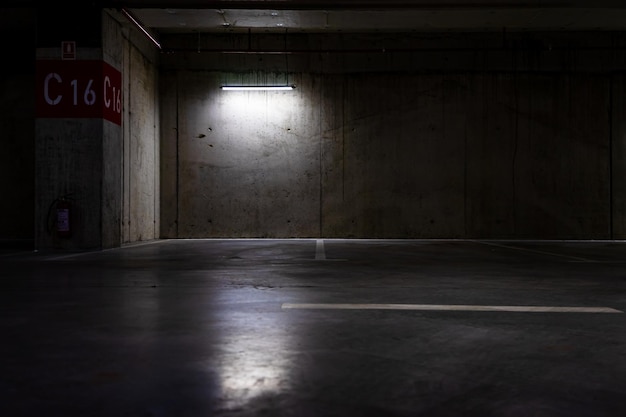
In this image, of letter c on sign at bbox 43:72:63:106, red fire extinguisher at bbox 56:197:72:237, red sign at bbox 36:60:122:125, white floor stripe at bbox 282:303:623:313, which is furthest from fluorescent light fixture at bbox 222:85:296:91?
white floor stripe at bbox 282:303:623:313

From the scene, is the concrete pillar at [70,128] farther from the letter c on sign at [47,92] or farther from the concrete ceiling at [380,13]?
the concrete ceiling at [380,13]

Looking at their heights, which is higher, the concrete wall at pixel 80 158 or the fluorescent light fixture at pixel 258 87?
the fluorescent light fixture at pixel 258 87

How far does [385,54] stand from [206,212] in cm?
636

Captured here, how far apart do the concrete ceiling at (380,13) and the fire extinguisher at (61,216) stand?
384cm

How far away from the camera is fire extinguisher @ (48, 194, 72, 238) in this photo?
9.81m

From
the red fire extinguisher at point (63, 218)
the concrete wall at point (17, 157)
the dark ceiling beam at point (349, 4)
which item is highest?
the dark ceiling beam at point (349, 4)

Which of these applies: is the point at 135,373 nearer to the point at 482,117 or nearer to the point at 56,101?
the point at 56,101

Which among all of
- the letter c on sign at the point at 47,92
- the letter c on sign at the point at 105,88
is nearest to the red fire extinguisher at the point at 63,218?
the letter c on sign at the point at 47,92

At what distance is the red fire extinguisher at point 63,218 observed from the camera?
32.2 feet

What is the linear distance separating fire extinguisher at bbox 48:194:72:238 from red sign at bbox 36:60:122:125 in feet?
5.08

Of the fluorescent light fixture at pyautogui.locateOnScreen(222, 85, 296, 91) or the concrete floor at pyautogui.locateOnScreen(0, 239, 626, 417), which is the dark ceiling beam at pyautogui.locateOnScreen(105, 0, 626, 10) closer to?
the fluorescent light fixture at pyautogui.locateOnScreen(222, 85, 296, 91)

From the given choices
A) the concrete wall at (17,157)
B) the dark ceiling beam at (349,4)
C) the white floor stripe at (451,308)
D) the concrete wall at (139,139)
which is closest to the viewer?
the white floor stripe at (451,308)

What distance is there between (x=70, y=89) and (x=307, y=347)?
872 cm

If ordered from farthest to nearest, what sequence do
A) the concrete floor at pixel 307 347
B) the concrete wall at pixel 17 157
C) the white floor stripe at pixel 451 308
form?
the concrete wall at pixel 17 157
the white floor stripe at pixel 451 308
the concrete floor at pixel 307 347
